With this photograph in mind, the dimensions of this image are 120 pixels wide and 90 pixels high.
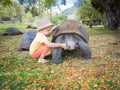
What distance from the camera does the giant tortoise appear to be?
598cm

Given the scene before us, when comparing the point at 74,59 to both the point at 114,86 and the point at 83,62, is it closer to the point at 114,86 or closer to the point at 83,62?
the point at 83,62

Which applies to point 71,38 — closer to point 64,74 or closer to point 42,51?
point 42,51

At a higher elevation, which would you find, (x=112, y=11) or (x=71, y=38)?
(x=112, y=11)

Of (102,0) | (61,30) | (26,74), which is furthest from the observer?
(102,0)

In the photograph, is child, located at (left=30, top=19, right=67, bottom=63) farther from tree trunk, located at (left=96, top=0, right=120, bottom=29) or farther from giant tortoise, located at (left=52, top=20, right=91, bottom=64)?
tree trunk, located at (left=96, top=0, right=120, bottom=29)

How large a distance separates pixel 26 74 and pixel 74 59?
5.35 ft

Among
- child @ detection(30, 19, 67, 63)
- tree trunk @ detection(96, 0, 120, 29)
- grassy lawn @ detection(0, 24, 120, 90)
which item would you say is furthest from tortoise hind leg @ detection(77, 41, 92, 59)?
tree trunk @ detection(96, 0, 120, 29)

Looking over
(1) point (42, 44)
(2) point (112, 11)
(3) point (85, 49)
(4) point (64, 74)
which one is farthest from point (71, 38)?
(2) point (112, 11)

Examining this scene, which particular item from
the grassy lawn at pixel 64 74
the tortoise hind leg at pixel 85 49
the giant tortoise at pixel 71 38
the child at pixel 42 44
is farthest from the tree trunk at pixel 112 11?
the child at pixel 42 44

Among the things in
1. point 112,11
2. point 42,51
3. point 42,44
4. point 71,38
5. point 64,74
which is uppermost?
point 112,11

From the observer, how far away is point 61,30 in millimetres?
6410

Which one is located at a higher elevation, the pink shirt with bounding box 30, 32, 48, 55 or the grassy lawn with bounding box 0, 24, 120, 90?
the pink shirt with bounding box 30, 32, 48, 55

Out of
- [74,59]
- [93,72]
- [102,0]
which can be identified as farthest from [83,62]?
[102,0]

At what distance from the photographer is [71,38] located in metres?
6.26
